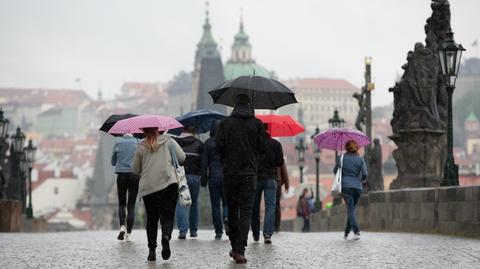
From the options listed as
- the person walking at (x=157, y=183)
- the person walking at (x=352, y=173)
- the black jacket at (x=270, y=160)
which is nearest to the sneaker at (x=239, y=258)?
the person walking at (x=157, y=183)

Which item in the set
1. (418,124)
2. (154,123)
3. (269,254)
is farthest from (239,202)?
(418,124)

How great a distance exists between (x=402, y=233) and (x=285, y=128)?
3.73 metres

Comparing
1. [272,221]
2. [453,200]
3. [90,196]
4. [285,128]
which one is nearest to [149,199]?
[272,221]

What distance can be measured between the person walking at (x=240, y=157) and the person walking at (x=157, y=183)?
0.50 metres

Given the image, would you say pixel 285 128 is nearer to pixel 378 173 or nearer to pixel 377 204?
pixel 377 204

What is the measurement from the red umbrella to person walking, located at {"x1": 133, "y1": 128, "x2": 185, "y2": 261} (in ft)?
16.0

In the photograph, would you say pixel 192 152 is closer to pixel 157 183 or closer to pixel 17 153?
pixel 157 183

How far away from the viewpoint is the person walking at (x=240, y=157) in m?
13.9

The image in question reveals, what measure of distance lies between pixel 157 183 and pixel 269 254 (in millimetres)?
1862

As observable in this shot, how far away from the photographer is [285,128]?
1898 centimetres

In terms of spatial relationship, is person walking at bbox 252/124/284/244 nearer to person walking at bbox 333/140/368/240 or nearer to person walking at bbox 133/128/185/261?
person walking at bbox 333/140/368/240

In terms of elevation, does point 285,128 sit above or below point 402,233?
above

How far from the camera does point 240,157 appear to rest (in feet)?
45.8

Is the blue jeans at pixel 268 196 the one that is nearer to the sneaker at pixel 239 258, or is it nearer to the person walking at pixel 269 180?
the person walking at pixel 269 180
